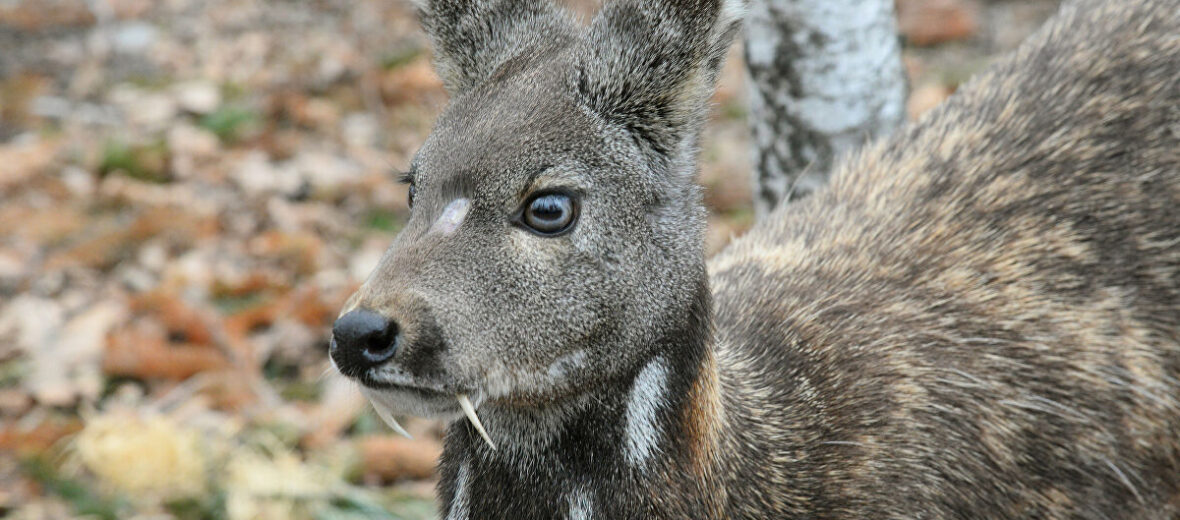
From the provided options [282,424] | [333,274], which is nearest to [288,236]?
[333,274]

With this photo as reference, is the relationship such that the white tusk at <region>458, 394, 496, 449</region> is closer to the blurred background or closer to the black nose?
the black nose

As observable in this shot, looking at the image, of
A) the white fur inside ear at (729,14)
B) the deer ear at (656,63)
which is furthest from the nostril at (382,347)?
the white fur inside ear at (729,14)

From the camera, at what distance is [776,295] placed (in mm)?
4035

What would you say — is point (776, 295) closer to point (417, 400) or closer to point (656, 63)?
point (656, 63)

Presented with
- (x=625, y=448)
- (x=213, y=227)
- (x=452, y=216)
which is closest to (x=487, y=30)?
(x=452, y=216)

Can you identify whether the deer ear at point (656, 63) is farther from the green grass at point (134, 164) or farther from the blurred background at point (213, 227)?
the green grass at point (134, 164)

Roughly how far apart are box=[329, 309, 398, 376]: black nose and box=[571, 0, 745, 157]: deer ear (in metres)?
0.89

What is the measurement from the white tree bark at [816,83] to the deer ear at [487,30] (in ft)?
4.42

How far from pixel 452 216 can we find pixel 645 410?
73 cm

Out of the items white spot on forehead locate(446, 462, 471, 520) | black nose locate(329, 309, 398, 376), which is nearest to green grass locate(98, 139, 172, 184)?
white spot on forehead locate(446, 462, 471, 520)

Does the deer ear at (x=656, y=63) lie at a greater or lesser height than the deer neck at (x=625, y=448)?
greater

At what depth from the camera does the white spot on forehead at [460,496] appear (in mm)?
3482

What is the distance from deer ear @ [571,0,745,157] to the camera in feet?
10.9

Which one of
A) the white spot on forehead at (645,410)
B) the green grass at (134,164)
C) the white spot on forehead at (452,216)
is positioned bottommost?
the green grass at (134,164)
